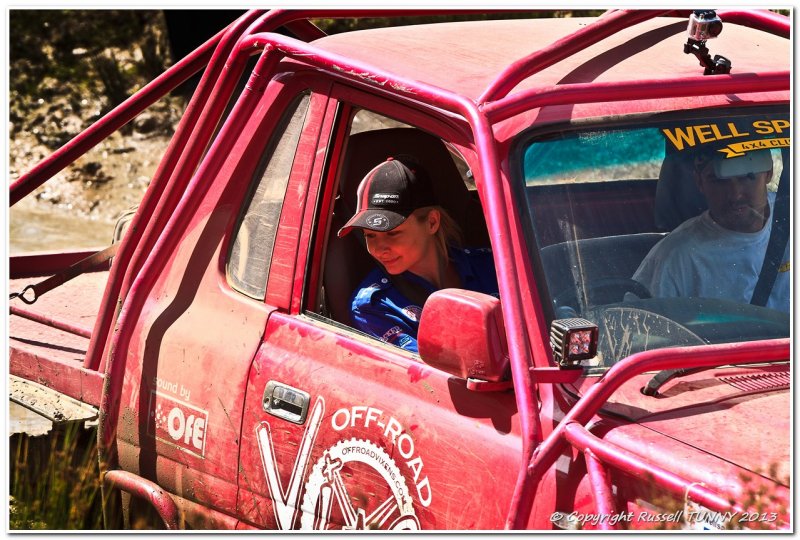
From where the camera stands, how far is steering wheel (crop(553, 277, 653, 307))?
261 centimetres

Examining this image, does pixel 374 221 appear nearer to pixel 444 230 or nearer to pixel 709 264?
pixel 444 230

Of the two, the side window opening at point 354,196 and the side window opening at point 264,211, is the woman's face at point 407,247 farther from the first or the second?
the side window opening at point 264,211

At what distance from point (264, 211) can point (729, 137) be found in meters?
1.28

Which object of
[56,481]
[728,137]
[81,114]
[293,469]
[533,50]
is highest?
[533,50]

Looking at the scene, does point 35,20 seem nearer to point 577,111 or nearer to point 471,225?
point 471,225

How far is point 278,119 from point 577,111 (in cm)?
94

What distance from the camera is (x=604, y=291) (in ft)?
8.73

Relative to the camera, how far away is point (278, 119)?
3305 mm

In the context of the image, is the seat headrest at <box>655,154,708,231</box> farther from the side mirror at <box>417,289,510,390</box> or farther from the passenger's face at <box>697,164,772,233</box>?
the side mirror at <box>417,289,510,390</box>

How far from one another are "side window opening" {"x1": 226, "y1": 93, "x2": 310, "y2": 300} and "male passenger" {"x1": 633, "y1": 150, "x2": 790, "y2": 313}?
105 centimetres

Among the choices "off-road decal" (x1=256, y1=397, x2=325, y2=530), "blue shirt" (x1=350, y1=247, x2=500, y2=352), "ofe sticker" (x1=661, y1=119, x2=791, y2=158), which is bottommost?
"off-road decal" (x1=256, y1=397, x2=325, y2=530)

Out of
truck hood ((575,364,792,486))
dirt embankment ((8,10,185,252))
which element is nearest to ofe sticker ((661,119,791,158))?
truck hood ((575,364,792,486))

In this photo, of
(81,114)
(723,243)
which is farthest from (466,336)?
(81,114)

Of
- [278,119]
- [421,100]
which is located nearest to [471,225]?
[278,119]
